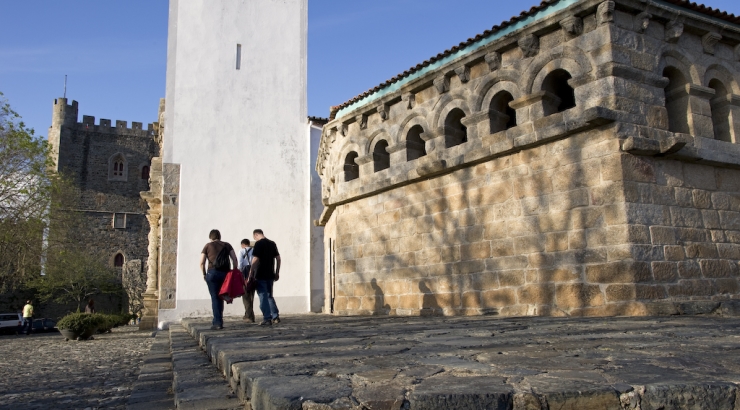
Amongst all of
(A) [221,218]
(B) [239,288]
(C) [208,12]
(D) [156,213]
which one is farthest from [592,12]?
(D) [156,213]

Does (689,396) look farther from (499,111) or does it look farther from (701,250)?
(499,111)

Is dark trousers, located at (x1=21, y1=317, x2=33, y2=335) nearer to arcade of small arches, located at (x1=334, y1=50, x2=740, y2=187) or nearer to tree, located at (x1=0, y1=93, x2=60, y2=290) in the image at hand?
tree, located at (x1=0, y1=93, x2=60, y2=290)

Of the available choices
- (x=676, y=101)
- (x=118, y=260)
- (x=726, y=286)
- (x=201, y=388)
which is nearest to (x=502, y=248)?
(x=726, y=286)

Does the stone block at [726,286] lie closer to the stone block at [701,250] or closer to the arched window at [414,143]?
the stone block at [701,250]

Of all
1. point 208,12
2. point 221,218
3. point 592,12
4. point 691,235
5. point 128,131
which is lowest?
point 691,235

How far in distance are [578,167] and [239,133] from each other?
10637 mm

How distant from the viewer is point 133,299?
3347cm

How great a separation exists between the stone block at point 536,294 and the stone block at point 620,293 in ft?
2.46

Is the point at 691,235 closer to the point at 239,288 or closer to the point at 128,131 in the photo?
the point at 239,288

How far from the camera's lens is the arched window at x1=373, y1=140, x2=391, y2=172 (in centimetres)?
1052

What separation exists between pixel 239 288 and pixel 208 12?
1099 centimetres

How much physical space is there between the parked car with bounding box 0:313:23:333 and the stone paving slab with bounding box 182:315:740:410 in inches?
1098

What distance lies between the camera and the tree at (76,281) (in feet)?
108

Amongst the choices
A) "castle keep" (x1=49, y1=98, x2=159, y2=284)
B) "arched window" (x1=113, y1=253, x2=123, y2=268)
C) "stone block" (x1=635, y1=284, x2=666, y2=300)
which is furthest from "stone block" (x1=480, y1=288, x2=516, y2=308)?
"arched window" (x1=113, y1=253, x2=123, y2=268)
